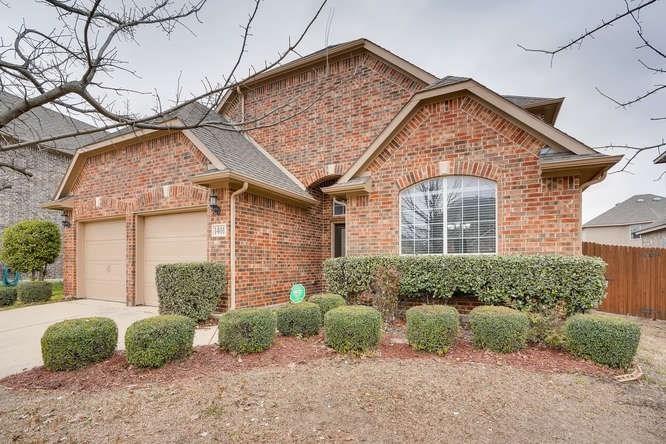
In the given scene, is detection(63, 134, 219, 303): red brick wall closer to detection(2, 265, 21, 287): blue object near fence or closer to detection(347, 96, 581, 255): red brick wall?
detection(347, 96, 581, 255): red brick wall

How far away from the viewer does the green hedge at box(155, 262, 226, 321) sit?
682 centimetres

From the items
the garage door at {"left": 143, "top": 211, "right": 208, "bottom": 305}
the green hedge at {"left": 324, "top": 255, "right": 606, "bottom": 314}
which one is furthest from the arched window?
the garage door at {"left": 143, "top": 211, "right": 208, "bottom": 305}

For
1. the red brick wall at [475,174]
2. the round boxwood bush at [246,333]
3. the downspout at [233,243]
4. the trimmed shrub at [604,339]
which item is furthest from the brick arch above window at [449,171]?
the round boxwood bush at [246,333]

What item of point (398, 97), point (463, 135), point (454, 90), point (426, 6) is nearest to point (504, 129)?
point (463, 135)

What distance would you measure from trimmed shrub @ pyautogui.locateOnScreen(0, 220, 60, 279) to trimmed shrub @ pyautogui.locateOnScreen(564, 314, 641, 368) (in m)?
14.8

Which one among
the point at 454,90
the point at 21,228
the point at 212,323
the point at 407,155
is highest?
the point at 454,90

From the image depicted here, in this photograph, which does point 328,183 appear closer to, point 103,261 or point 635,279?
point 103,261

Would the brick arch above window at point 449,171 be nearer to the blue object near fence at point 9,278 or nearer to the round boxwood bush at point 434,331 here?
the round boxwood bush at point 434,331

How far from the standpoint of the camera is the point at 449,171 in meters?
7.28

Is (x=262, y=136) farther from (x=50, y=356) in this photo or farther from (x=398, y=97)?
(x=50, y=356)

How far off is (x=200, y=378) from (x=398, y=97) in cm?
893

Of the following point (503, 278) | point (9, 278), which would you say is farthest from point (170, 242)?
point (9, 278)

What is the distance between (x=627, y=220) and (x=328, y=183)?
28.7 m

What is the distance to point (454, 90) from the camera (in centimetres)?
720
